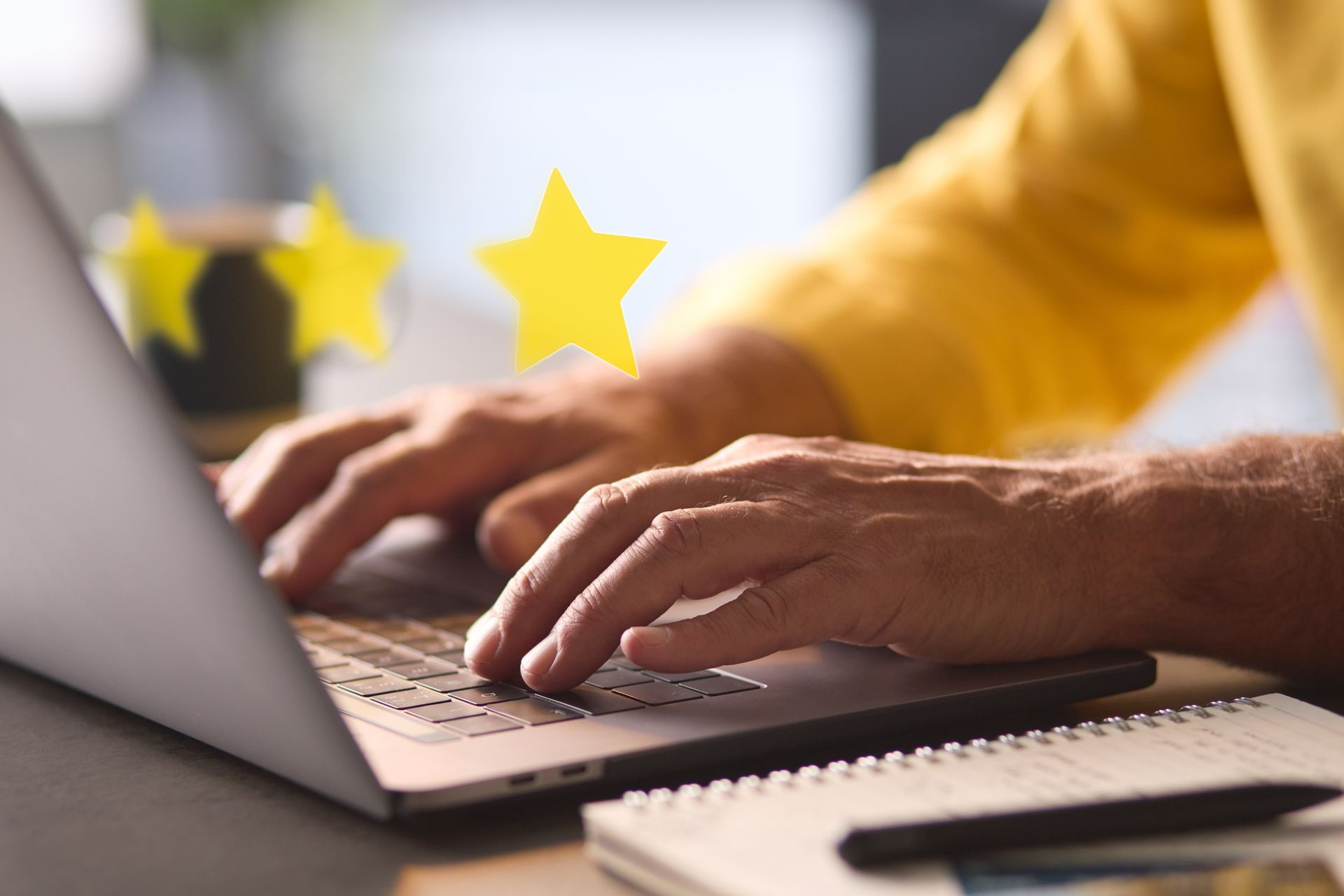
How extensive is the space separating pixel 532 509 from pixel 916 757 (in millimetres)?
322

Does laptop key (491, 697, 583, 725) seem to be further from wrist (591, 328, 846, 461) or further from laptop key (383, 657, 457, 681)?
wrist (591, 328, 846, 461)

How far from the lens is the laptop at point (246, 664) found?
1.18ft

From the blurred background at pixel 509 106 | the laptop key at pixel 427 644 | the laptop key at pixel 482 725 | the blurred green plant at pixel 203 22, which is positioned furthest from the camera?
the blurred green plant at pixel 203 22

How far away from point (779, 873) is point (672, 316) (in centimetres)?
69

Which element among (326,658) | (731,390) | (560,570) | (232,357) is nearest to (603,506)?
(560,570)

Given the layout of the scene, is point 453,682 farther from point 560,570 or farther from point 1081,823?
point 1081,823

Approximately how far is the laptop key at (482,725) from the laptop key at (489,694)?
0.05 feet

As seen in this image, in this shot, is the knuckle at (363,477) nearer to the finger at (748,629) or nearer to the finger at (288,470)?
the finger at (288,470)

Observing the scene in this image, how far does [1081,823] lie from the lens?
0.34m

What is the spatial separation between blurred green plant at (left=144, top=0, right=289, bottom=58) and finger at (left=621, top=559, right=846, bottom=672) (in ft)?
13.8

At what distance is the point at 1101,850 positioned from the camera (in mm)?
338

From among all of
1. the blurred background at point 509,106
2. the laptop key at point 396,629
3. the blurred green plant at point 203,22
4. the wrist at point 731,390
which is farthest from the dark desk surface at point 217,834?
the blurred green plant at point 203,22

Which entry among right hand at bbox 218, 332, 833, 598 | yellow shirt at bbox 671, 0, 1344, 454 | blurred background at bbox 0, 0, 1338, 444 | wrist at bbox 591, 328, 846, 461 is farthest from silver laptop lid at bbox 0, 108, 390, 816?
blurred background at bbox 0, 0, 1338, 444

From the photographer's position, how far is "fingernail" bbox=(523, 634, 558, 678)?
0.46 meters
